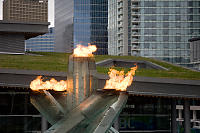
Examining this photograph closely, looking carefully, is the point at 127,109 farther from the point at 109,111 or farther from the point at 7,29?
the point at 109,111

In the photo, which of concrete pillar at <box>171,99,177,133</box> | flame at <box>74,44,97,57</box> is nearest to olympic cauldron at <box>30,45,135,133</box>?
flame at <box>74,44,97,57</box>

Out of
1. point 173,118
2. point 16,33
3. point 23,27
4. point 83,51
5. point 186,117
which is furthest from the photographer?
point 16,33

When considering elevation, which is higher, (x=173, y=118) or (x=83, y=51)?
(x=83, y=51)

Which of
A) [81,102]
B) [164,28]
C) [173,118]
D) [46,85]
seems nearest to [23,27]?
[173,118]

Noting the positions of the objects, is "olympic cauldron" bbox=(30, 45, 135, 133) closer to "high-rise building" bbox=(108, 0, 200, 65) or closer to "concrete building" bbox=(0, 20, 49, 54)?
"concrete building" bbox=(0, 20, 49, 54)

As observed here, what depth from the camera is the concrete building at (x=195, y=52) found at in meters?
133

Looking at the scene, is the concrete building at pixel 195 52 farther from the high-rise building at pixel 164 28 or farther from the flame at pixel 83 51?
the flame at pixel 83 51

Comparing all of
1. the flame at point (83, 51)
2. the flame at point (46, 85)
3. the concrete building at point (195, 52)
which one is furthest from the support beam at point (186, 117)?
the concrete building at point (195, 52)

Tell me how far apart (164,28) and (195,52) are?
576 inches

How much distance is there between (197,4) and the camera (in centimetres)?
13900

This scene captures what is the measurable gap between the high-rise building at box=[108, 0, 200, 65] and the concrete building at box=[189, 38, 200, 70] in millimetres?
2438

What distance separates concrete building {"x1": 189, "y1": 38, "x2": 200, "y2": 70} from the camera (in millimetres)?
133000

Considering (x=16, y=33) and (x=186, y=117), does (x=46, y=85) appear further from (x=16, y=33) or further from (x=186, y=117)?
(x=16, y=33)

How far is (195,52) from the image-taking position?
134 metres
